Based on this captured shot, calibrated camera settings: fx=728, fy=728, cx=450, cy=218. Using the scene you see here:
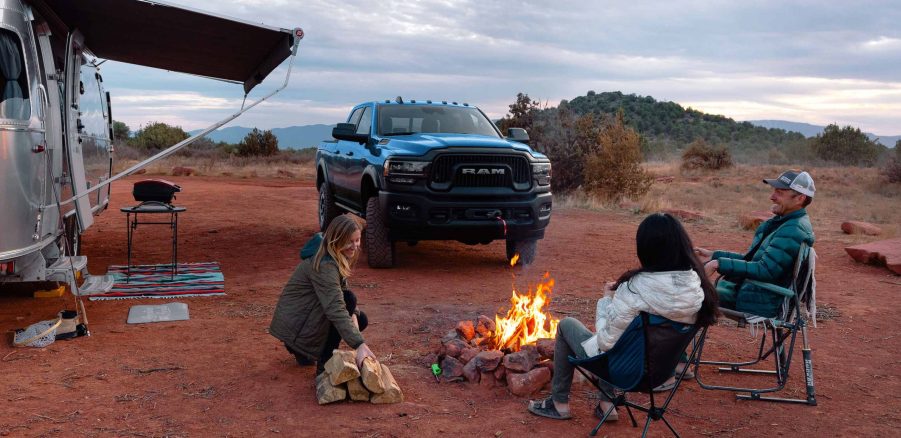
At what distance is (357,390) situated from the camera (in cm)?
439

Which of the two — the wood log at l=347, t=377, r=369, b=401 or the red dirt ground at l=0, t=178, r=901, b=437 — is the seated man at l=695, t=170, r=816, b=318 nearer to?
the red dirt ground at l=0, t=178, r=901, b=437

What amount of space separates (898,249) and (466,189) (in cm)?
620

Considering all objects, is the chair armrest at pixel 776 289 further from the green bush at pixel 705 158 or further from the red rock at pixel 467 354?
the green bush at pixel 705 158

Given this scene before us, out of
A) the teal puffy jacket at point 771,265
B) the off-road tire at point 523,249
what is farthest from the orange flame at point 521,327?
the off-road tire at point 523,249

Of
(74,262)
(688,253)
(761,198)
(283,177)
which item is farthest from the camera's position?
(283,177)

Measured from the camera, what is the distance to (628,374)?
370 cm

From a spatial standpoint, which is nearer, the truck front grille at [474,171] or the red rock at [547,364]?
the red rock at [547,364]

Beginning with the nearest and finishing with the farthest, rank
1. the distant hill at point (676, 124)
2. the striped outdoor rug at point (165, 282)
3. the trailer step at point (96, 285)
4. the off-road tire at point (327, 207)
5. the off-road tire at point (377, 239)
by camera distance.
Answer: the trailer step at point (96, 285)
the striped outdoor rug at point (165, 282)
the off-road tire at point (377, 239)
the off-road tire at point (327, 207)
the distant hill at point (676, 124)

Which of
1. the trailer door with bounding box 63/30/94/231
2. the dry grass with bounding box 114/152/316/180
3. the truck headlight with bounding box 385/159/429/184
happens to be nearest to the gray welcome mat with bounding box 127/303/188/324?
the trailer door with bounding box 63/30/94/231

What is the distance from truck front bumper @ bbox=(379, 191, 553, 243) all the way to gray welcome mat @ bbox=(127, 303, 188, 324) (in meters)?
2.47

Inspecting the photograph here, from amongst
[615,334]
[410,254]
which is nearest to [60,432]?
[615,334]

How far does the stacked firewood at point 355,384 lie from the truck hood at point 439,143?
3.88m

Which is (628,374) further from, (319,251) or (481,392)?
(319,251)

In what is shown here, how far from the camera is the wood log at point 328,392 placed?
4.35 metres
